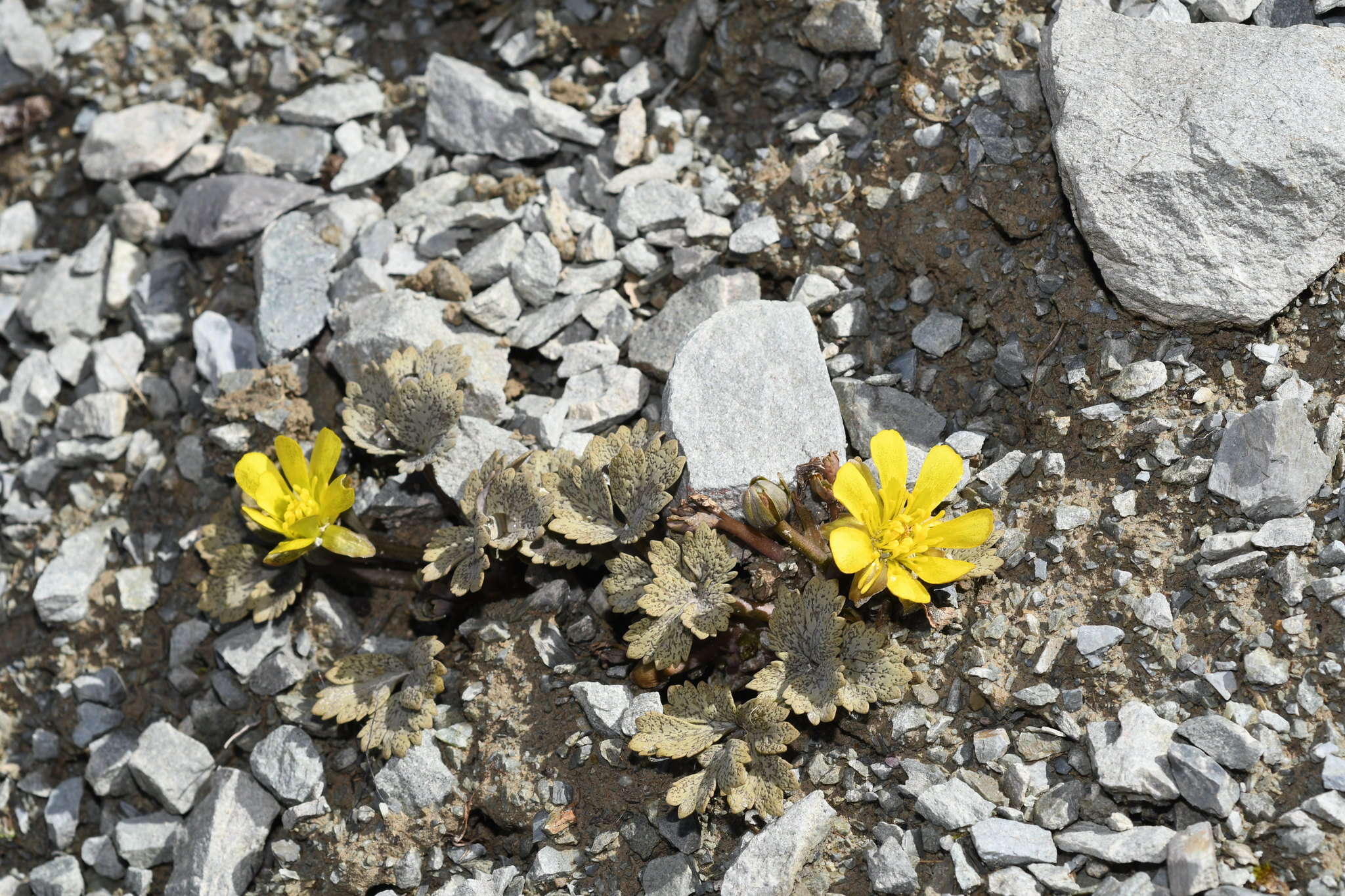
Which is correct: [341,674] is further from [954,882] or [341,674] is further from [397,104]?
[397,104]

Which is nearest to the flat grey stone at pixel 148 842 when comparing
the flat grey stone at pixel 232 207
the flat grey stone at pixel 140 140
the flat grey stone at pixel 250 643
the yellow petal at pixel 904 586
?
the flat grey stone at pixel 250 643

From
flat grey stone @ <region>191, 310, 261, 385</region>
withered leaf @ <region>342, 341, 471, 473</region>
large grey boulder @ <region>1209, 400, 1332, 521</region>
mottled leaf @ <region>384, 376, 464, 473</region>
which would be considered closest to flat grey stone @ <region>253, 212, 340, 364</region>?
flat grey stone @ <region>191, 310, 261, 385</region>

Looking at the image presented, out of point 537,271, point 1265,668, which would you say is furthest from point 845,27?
point 1265,668

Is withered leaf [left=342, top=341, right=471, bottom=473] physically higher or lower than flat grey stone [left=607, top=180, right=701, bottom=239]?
lower

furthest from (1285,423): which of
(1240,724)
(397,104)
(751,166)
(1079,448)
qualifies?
(397,104)

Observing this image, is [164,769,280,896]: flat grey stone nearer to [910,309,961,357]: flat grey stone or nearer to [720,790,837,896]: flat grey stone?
[720,790,837,896]: flat grey stone

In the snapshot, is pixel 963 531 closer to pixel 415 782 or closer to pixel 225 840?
pixel 415 782
